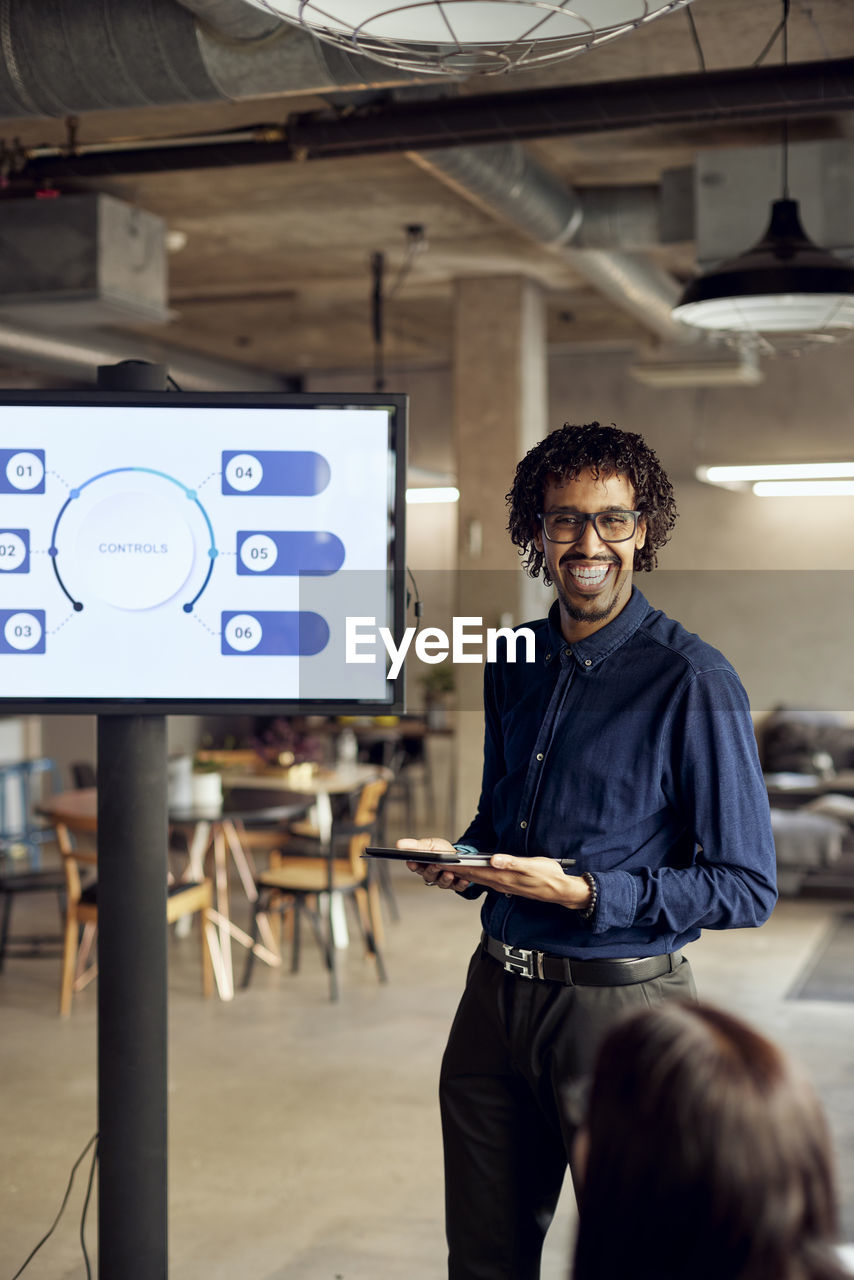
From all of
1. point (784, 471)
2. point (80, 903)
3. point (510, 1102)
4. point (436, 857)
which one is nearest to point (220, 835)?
point (80, 903)

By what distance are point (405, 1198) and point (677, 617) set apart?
2.19 m

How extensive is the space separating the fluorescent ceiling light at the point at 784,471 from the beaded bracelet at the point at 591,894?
25.2 feet

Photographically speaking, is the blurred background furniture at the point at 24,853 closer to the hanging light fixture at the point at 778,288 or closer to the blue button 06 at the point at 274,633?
the hanging light fixture at the point at 778,288

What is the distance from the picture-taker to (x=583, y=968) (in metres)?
1.90

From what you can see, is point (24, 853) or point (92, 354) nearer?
point (92, 354)

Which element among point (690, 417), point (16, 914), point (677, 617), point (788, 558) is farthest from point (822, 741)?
point (677, 617)

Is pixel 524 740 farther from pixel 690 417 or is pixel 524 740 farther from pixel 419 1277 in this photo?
pixel 690 417

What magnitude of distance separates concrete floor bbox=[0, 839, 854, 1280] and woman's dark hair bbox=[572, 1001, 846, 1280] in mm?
2480

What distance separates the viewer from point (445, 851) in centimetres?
196

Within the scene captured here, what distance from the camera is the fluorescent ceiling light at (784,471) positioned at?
898 cm

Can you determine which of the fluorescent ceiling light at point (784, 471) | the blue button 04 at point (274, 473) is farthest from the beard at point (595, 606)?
the fluorescent ceiling light at point (784, 471)

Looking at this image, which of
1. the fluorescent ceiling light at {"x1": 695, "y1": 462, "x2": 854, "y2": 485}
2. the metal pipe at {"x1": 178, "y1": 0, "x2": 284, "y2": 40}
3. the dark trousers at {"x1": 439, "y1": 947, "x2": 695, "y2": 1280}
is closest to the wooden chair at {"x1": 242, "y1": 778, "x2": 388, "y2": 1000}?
the metal pipe at {"x1": 178, "y1": 0, "x2": 284, "y2": 40}

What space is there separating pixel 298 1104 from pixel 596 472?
3128 millimetres

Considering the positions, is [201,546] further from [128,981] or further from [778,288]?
[778,288]
